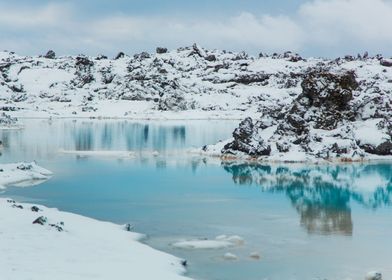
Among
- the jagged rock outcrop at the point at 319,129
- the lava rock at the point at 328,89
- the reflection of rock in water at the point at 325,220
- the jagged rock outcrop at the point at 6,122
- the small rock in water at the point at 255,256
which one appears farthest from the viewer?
the jagged rock outcrop at the point at 6,122

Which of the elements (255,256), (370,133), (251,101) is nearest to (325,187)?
(255,256)

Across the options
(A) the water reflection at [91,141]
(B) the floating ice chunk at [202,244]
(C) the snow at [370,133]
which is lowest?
(B) the floating ice chunk at [202,244]

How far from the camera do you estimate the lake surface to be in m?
21.3

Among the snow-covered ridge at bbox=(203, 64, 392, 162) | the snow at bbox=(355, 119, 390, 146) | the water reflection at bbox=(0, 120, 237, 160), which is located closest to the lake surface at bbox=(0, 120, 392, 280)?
the water reflection at bbox=(0, 120, 237, 160)

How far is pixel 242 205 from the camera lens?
1321 inches

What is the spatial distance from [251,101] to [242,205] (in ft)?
423

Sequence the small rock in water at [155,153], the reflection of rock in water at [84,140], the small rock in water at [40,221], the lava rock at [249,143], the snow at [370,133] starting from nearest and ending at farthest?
the small rock in water at [40,221], the lava rock at [249,143], the snow at [370,133], the small rock in water at [155,153], the reflection of rock in water at [84,140]

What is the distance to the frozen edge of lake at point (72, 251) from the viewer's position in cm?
1664

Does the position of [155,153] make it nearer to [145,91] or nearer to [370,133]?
[370,133]

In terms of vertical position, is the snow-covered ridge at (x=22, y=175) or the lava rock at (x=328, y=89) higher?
the lava rock at (x=328, y=89)

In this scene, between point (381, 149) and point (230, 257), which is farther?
point (381, 149)

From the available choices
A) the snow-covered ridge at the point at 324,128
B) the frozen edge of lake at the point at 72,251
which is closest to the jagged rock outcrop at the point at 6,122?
the snow-covered ridge at the point at 324,128

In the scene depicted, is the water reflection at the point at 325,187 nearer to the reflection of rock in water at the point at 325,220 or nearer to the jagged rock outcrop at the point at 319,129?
the reflection of rock in water at the point at 325,220

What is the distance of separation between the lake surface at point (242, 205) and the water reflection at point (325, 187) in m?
0.07
